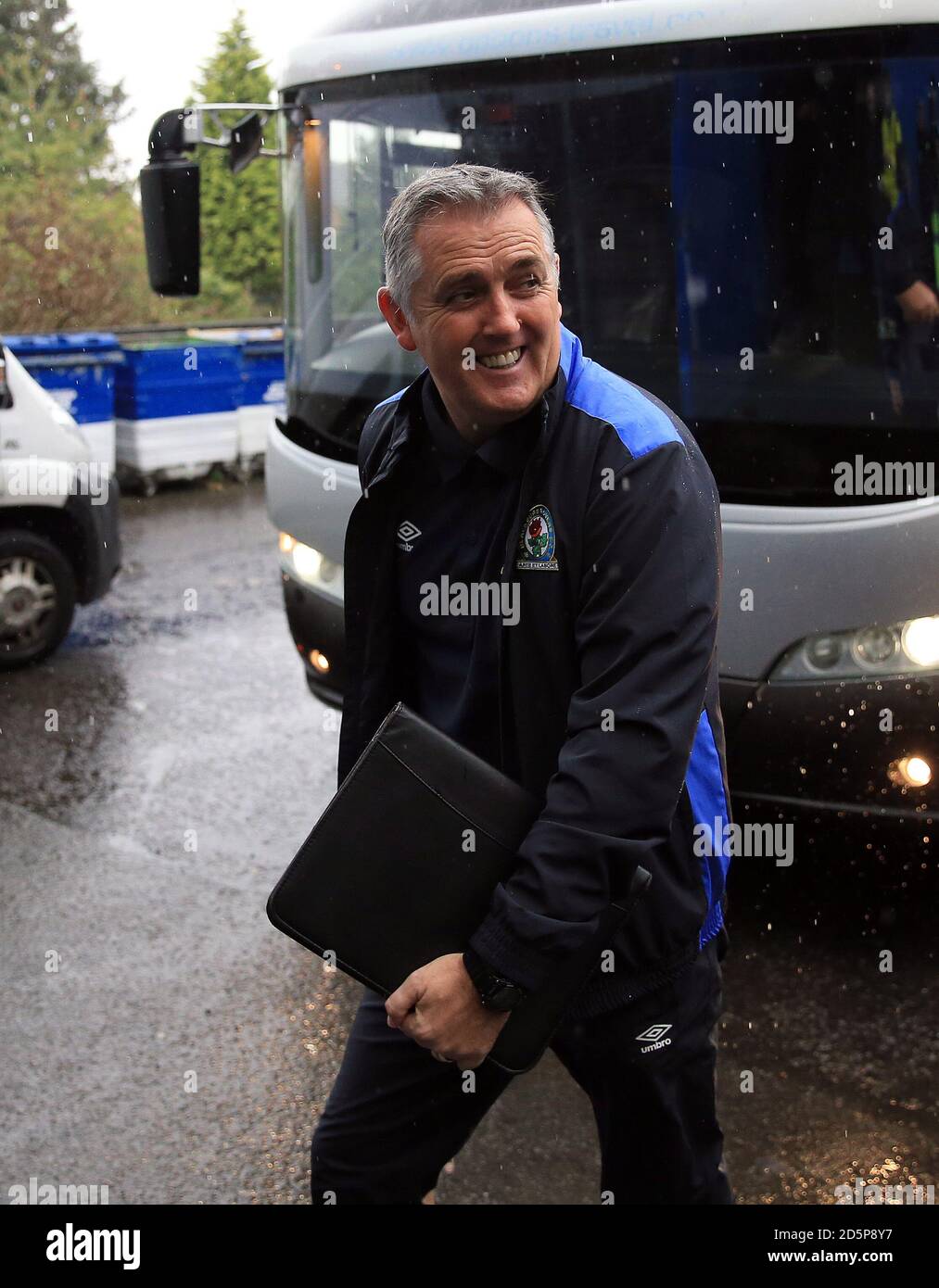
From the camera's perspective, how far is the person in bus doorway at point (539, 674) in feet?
6.86

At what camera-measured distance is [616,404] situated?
2.25 meters

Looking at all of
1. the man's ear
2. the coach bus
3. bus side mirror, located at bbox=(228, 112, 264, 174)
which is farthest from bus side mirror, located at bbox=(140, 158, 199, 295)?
the man's ear

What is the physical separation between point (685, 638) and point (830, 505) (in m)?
2.13

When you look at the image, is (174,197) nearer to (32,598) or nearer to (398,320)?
(32,598)

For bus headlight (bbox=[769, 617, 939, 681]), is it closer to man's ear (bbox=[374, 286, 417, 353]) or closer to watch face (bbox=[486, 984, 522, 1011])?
man's ear (bbox=[374, 286, 417, 353])

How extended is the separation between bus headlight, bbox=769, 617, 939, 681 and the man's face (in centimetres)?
211

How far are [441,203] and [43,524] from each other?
5.59 metres

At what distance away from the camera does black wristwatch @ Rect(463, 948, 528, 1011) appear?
2.09 meters

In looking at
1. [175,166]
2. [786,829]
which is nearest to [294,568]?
[175,166]

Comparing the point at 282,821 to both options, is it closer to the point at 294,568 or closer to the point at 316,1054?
the point at 294,568

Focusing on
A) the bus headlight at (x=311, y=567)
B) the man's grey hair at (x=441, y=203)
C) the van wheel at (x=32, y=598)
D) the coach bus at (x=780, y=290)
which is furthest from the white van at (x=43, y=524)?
the man's grey hair at (x=441, y=203)

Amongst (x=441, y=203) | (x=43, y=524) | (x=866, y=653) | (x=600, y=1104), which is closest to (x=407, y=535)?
(x=441, y=203)

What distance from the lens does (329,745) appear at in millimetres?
6312

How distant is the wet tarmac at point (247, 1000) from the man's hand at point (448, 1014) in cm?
141
